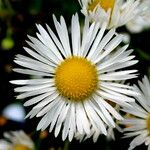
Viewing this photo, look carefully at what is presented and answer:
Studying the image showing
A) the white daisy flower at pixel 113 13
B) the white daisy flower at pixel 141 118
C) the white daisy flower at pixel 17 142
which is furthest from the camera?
the white daisy flower at pixel 17 142

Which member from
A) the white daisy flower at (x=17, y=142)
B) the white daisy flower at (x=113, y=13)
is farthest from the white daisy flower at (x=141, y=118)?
the white daisy flower at (x=17, y=142)

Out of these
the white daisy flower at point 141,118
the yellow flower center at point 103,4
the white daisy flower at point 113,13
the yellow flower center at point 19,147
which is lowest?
the white daisy flower at point 141,118

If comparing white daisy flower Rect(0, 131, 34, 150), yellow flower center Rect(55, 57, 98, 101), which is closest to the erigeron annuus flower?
yellow flower center Rect(55, 57, 98, 101)

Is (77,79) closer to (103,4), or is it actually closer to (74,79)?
(74,79)

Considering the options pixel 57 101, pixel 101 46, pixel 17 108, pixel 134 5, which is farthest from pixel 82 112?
pixel 17 108

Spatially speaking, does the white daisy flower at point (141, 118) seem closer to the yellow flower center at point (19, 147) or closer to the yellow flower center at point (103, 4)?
the yellow flower center at point (103, 4)

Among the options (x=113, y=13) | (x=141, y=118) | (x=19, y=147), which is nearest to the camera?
(x=113, y=13)

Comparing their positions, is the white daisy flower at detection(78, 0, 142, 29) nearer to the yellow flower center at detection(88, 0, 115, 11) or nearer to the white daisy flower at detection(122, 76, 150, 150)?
the yellow flower center at detection(88, 0, 115, 11)

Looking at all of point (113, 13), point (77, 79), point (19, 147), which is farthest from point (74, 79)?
point (19, 147)
